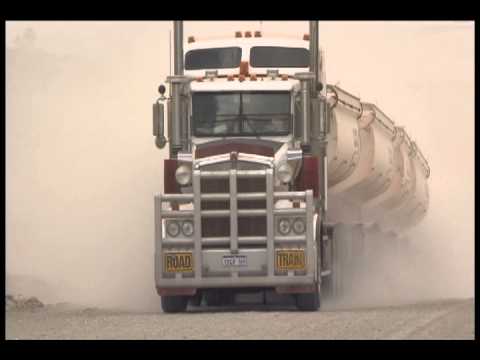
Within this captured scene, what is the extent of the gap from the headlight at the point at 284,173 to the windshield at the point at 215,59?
2.00 meters

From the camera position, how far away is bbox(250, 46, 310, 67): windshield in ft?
67.9

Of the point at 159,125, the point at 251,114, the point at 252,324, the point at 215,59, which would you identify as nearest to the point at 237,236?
the point at 251,114

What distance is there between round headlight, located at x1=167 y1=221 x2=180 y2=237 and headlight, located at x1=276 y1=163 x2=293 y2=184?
144 centimetres

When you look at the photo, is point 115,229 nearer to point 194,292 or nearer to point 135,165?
point 135,165

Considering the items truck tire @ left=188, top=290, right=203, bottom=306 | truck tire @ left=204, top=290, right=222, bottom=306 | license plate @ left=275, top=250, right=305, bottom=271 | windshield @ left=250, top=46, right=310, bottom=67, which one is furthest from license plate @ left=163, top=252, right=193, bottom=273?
windshield @ left=250, top=46, right=310, bottom=67

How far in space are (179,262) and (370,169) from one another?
271 inches

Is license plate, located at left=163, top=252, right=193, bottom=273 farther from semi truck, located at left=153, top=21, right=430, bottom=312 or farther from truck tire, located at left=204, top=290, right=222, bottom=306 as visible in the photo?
truck tire, located at left=204, top=290, right=222, bottom=306

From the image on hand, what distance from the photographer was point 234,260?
19.2m

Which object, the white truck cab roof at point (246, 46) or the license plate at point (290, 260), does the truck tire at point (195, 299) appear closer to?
the license plate at point (290, 260)

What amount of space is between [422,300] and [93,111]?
14357 mm

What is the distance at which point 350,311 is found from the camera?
18.9m

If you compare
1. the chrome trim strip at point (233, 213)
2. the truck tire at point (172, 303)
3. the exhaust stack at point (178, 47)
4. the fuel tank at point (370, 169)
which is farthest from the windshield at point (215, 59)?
the truck tire at point (172, 303)

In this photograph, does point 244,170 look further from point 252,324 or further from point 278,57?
point 252,324

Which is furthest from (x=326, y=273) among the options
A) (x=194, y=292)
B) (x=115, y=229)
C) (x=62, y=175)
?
(x=62, y=175)
